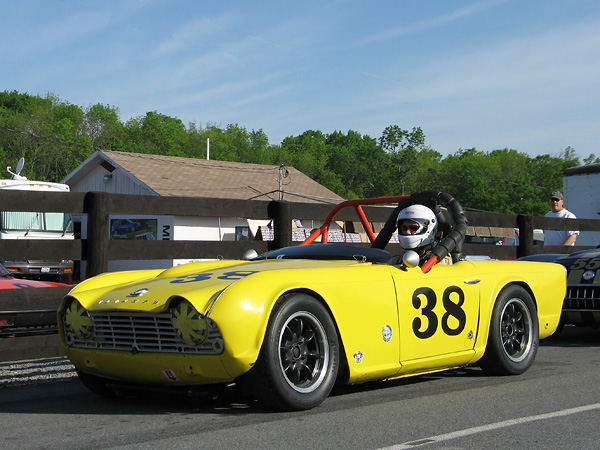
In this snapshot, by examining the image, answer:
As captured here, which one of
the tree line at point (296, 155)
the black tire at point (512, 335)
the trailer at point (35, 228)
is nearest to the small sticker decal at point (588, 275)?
the black tire at point (512, 335)

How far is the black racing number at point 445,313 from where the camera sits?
5199 millimetres

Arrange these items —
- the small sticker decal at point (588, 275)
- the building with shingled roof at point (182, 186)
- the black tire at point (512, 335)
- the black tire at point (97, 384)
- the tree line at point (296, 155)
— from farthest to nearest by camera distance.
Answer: the tree line at point (296, 155) → the building with shingled roof at point (182, 186) → the small sticker decal at point (588, 275) → the black tire at point (512, 335) → the black tire at point (97, 384)

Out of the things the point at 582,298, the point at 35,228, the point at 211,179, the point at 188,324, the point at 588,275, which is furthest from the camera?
the point at 211,179

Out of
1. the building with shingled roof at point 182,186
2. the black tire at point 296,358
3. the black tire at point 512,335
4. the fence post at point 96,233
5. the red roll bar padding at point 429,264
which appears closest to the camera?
the black tire at point 296,358

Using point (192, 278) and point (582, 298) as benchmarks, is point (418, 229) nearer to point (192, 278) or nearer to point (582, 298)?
point (192, 278)

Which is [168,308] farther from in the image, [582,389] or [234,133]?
[234,133]

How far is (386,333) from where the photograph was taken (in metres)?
4.93

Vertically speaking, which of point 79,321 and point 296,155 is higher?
point 296,155

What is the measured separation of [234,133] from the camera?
90.2 meters

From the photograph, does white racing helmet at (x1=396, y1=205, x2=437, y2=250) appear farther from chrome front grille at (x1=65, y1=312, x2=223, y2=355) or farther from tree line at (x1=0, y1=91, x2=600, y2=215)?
tree line at (x1=0, y1=91, x2=600, y2=215)

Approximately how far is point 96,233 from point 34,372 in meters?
1.57

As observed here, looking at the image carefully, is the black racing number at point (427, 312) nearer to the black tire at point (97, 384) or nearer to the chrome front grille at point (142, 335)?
the chrome front grille at point (142, 335)

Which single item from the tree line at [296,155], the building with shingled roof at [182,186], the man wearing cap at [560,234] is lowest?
the man wearing cap at [560,234]

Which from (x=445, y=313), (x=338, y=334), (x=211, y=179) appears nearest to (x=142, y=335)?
(x=338, y=334)
